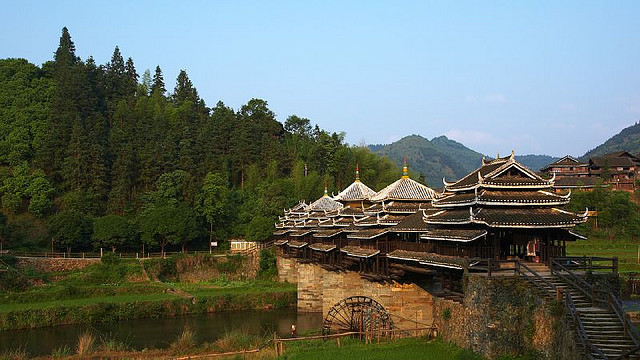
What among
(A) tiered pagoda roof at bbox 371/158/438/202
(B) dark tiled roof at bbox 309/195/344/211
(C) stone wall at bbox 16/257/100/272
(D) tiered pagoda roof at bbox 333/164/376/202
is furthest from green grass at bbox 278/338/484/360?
(C) stone wall at bbox 16/257/100/272

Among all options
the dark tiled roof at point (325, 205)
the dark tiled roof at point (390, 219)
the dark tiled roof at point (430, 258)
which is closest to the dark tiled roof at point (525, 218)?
the dark tiled roof at point (430, 258)

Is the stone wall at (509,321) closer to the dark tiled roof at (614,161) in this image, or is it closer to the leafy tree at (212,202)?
the leafy tree at (212,202)

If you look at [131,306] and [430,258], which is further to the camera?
[131,306]

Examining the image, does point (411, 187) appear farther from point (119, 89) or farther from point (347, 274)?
point (119, 89)

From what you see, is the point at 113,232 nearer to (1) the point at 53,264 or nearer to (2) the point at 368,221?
(1) the point at 53,264

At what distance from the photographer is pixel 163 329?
137 feet

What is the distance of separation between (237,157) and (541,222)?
69.4 m

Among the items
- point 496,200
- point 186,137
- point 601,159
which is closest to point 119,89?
point 186,137

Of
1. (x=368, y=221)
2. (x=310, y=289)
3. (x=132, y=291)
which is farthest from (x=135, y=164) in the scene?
(x=368, y=221)

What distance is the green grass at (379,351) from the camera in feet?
78.9

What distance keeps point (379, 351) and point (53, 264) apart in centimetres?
4138

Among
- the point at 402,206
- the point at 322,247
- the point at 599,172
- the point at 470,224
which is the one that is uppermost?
the point at 599,172

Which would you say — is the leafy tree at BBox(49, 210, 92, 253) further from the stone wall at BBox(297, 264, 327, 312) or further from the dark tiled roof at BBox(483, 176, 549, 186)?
the dark tiled roof at BBox(483, 176, 549, 186)

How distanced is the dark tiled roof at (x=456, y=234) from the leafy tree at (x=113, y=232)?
43.6 metres
